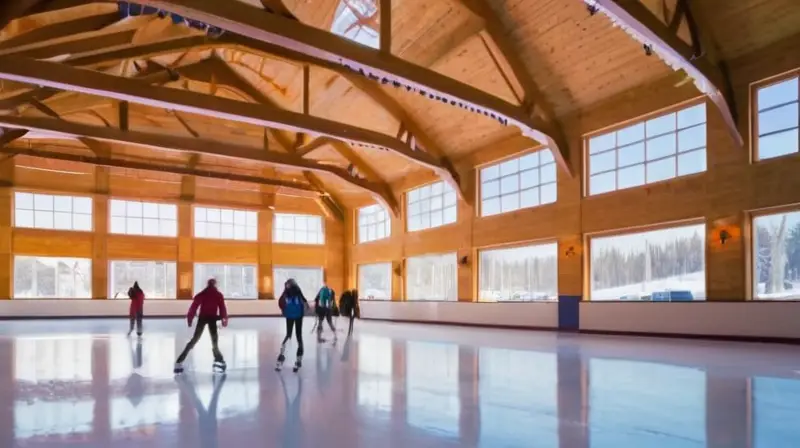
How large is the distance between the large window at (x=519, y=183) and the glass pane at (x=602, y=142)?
1.41m

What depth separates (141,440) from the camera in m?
4.26

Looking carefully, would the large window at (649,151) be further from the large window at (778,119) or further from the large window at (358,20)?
the large window at (358,20)

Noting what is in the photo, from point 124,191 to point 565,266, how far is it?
64.4 ft

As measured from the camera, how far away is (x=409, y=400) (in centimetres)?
586

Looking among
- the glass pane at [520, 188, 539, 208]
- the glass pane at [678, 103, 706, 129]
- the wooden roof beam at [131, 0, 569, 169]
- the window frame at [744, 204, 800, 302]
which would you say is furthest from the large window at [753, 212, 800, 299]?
the glass pane at [520, 188, 539, 208]

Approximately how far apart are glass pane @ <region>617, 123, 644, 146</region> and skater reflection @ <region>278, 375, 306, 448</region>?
12.5 meters

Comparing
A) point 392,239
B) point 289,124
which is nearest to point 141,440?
point 289,124

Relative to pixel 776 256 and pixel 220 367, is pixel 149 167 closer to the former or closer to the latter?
pixel 220 367

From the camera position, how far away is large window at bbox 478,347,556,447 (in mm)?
4362

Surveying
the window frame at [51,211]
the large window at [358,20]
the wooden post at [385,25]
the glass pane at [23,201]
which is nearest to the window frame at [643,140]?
the large window at [358,20]

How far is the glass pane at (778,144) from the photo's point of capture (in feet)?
41.3

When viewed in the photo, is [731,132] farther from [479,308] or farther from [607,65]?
[479,308]

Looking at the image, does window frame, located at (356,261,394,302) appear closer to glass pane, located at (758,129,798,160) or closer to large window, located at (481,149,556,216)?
large window, located at (481,149,556,216)

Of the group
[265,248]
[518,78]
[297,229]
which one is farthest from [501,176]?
[265,248]
